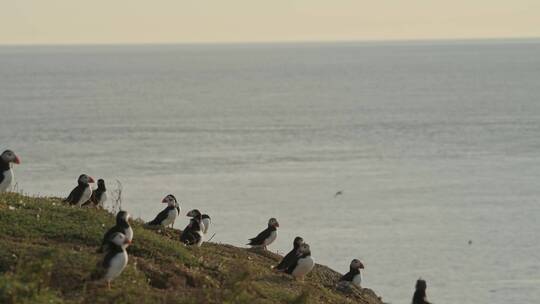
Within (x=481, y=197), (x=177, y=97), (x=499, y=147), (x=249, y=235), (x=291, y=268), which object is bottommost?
(x=291, y=268)

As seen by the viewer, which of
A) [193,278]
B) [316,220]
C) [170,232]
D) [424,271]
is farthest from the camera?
[316,220]

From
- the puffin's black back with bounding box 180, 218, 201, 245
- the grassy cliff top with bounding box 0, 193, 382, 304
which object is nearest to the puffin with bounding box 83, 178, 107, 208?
the grassy cliff top with bounding box 0, 193, 382, 304

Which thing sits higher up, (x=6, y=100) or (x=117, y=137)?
(x=6, y=100)

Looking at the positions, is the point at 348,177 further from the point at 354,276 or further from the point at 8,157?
the point at 8,157

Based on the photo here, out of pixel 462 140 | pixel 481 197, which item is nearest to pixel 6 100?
pixel 462 140

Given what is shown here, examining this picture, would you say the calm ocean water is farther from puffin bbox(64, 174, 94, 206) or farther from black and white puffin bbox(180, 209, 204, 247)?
black and white puffin bbox(180, 209, 204, 247)

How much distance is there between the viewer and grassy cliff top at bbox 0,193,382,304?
60.4ft

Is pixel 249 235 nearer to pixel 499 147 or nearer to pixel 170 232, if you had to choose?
pixel 170 232

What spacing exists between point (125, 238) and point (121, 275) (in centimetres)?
146

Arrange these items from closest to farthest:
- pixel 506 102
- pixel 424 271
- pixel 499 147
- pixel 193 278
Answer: pixel 193 278
pixel 424 271
pixel 499 147
pixel 506 102

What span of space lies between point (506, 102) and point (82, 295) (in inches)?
6506

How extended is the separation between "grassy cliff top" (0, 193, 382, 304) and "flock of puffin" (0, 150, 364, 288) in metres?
0.29

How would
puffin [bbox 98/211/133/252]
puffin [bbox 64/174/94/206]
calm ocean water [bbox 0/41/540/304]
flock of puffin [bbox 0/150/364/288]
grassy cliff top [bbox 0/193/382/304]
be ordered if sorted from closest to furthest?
grassy cliff top [bbox 0/193/382/304]
flock of puffin [bbox 0/150/364/288]
puffin [bbox 98/211/133/252]
puffin [bbox 64/174/94/206]
calm ocean water [bbox 0/41/540/304]

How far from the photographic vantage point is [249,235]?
198 ft
